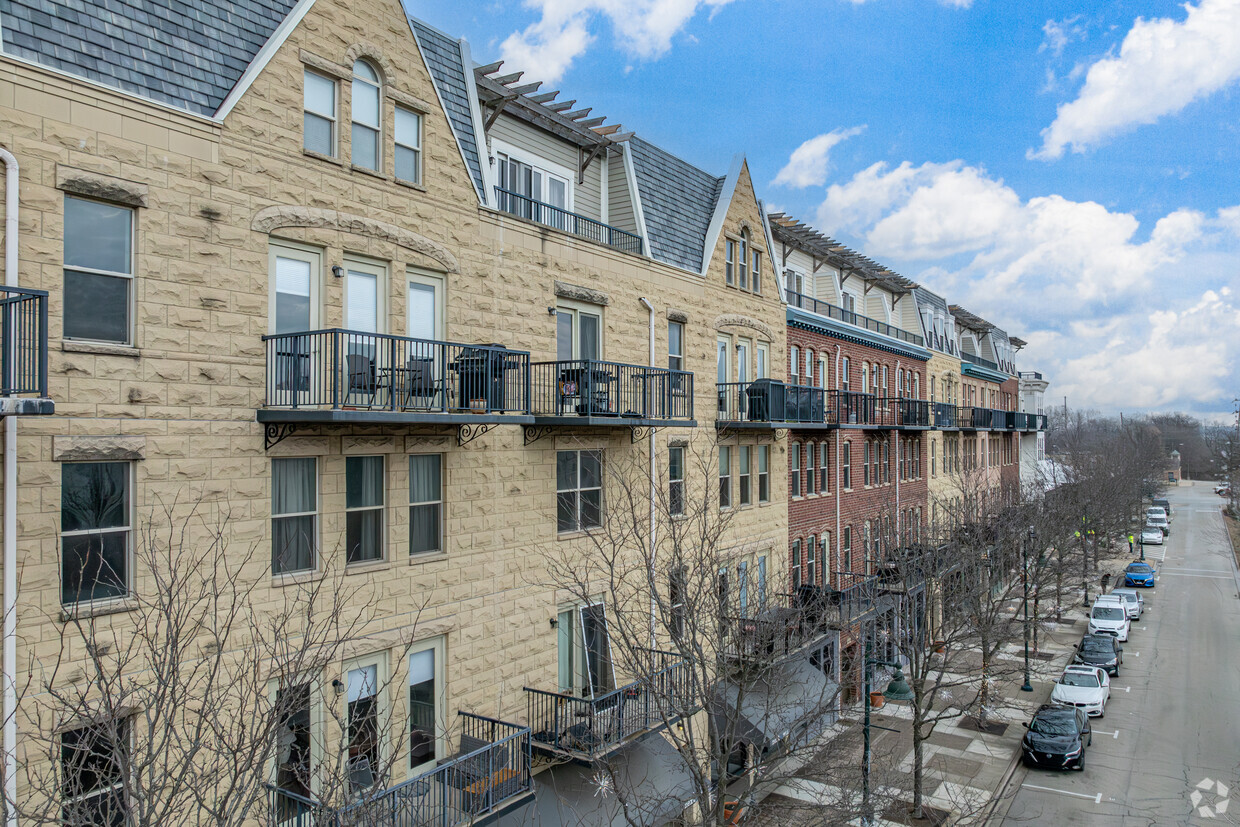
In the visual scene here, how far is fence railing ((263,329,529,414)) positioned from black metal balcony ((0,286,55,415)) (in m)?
2.76

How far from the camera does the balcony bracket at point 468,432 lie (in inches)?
544

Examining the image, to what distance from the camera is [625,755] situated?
47.9 feet

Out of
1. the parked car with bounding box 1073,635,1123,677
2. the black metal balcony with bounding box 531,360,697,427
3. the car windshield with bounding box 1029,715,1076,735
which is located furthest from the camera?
the parked car with bounding box 1073,635,1123,677

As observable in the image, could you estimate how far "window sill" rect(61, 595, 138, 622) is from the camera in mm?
8875

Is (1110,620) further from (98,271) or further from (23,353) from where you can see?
(23,353)

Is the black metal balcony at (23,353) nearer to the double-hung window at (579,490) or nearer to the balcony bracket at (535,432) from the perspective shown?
the balcony bracket at (535,432)

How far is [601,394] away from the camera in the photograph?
15.8 metres

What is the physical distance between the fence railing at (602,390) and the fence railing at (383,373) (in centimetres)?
86

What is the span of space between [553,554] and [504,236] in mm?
6136

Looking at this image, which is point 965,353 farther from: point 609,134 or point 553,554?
point 553,554

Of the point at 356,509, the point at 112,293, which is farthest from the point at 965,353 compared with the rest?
the point at 112,293

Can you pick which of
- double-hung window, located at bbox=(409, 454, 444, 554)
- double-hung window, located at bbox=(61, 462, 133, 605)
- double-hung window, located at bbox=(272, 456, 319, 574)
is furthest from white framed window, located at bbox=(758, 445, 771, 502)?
double-hung window, located at bbox=(61, 462, 133, 605)

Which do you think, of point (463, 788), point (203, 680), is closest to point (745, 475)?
point (463, 788)

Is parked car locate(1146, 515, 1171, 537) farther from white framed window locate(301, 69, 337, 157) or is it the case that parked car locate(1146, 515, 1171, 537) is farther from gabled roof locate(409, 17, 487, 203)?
white framed window locate(301, 69, 337, 157)
